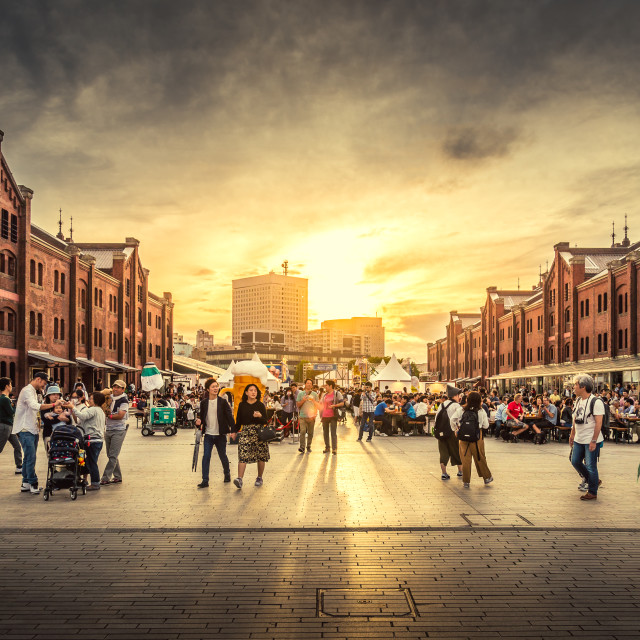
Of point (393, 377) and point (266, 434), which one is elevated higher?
point (266, 434)

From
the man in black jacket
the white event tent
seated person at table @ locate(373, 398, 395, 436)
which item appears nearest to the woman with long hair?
the man in black jacket

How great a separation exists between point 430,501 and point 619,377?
3597 cm

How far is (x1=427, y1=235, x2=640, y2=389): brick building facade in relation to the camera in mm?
44031

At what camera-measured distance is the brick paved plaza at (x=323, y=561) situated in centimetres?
523

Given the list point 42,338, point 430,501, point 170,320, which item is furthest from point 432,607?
point 170,320

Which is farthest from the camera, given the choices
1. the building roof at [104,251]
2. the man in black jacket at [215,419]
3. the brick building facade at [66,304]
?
the building roof at [104,251]

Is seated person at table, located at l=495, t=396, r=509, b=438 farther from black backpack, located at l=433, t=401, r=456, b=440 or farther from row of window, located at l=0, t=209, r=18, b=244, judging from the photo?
row of window, located at l=0, t=209, r=18, b=244

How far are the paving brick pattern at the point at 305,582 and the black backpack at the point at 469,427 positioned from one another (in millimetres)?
3711

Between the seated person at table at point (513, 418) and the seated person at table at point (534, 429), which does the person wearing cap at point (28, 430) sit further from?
the seated person at table at point (513, 418)

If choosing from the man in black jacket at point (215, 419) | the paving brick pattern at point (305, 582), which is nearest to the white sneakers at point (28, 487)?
the man in black jacket at point (215, 419)

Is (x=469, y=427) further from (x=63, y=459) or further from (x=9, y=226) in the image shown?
(x=9, y=226)

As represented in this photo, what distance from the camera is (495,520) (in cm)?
891

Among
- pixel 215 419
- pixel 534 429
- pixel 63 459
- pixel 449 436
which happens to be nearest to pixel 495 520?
pixel 449 436

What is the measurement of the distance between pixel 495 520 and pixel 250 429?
4.62 m
